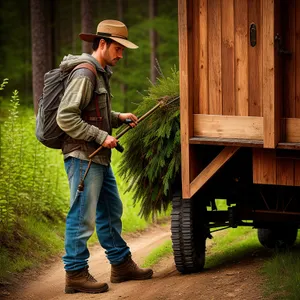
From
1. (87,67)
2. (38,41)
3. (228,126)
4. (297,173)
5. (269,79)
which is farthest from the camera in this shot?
(38,41)

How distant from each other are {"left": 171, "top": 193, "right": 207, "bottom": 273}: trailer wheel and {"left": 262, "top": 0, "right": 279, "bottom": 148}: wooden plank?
1.26 meters

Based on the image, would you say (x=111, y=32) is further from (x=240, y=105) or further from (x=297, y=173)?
(x=297, y=173)

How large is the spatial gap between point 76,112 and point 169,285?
1766 millimetres

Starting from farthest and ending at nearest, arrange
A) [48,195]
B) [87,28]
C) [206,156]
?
[87,28]
[48,195]
[206,156]

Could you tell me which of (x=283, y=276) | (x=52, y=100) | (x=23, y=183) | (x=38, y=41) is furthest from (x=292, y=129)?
(x=38, y=41)

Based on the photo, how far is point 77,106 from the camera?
667 centimetres

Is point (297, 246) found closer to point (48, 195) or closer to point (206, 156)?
point (206, 156)

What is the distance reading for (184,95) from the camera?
266 inches

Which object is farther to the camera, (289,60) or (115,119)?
(115,119)

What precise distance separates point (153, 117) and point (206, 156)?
0.68 metres

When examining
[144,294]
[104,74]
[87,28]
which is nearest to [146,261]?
[144,294]

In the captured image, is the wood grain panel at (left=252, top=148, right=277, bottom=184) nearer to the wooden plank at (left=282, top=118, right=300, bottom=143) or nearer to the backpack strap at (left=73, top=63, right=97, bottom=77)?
the wooden plank at (left=282, top=118, right=300, bottom=143)

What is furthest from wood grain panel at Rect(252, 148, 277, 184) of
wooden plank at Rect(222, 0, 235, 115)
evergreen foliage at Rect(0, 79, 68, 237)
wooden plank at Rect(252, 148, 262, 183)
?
evergreen foliage at Rect(0, 79, 68, 237)

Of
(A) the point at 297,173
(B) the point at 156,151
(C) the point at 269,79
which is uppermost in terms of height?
(C) the point at 269,79
